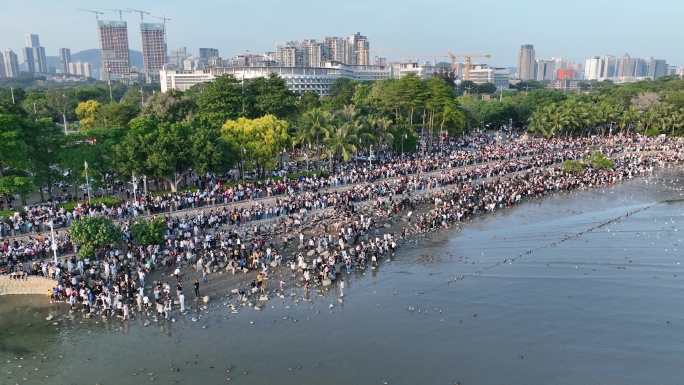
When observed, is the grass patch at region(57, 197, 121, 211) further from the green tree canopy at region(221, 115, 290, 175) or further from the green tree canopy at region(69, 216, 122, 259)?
the green tree canopy at region(221, 115, 290, 175)

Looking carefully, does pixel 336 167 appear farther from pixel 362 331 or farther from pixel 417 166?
pixel 362 331

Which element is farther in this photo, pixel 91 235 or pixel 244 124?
pixel 244 124

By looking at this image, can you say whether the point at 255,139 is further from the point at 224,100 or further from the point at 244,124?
the point at 224,100

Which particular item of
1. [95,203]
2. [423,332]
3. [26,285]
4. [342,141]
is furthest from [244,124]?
[423,332]

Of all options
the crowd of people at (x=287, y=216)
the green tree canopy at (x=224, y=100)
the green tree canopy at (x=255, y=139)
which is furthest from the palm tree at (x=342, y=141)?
the green tree canopy at (x=224, y=100)

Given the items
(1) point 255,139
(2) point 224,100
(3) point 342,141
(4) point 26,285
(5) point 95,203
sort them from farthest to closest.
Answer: (2) point 224,100
(3) point 342,141
(1) point 255,139
(5) point 95,203
(4) point 26,285

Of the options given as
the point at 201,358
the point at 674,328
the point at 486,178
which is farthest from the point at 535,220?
the point at 201,358
